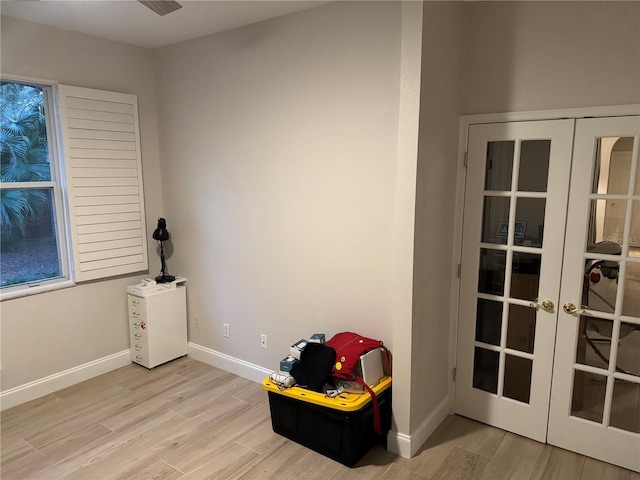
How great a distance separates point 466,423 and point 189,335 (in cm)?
245

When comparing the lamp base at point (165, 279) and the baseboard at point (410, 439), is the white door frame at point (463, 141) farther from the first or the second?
the lamp base at point (165, 279)

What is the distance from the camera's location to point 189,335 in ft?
13.3

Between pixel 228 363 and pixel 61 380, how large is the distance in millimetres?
1277

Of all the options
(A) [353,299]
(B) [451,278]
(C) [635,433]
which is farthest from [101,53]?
(C) [635,433]

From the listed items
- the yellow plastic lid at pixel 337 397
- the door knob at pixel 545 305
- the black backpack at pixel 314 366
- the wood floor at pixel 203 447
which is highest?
the door knob at pixel 545 305

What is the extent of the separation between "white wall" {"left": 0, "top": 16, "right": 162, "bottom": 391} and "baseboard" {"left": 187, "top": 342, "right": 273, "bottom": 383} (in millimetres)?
610

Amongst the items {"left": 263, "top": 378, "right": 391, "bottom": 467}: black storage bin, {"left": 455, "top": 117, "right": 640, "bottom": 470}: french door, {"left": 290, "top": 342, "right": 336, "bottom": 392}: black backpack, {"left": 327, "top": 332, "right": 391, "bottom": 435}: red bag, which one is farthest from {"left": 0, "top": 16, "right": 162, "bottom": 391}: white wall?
{"left": 455, "top": 117, "right": 640, "bottom": 470}: french door

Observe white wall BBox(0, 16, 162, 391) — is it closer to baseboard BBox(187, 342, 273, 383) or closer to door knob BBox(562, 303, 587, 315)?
baseboard BBox(187, 342, 273, 383)

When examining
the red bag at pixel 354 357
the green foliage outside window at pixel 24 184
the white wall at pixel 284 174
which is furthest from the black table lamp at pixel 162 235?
the red bag at pixel 354 357

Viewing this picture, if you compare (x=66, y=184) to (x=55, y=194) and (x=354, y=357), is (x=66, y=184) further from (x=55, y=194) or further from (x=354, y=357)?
(x=354, y=357)

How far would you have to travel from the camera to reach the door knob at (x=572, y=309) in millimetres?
2493

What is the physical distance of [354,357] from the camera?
261 cm

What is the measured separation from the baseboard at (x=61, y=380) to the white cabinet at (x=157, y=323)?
15 centimetres

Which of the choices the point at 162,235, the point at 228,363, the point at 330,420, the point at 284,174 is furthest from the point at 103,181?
the point at 330,420
